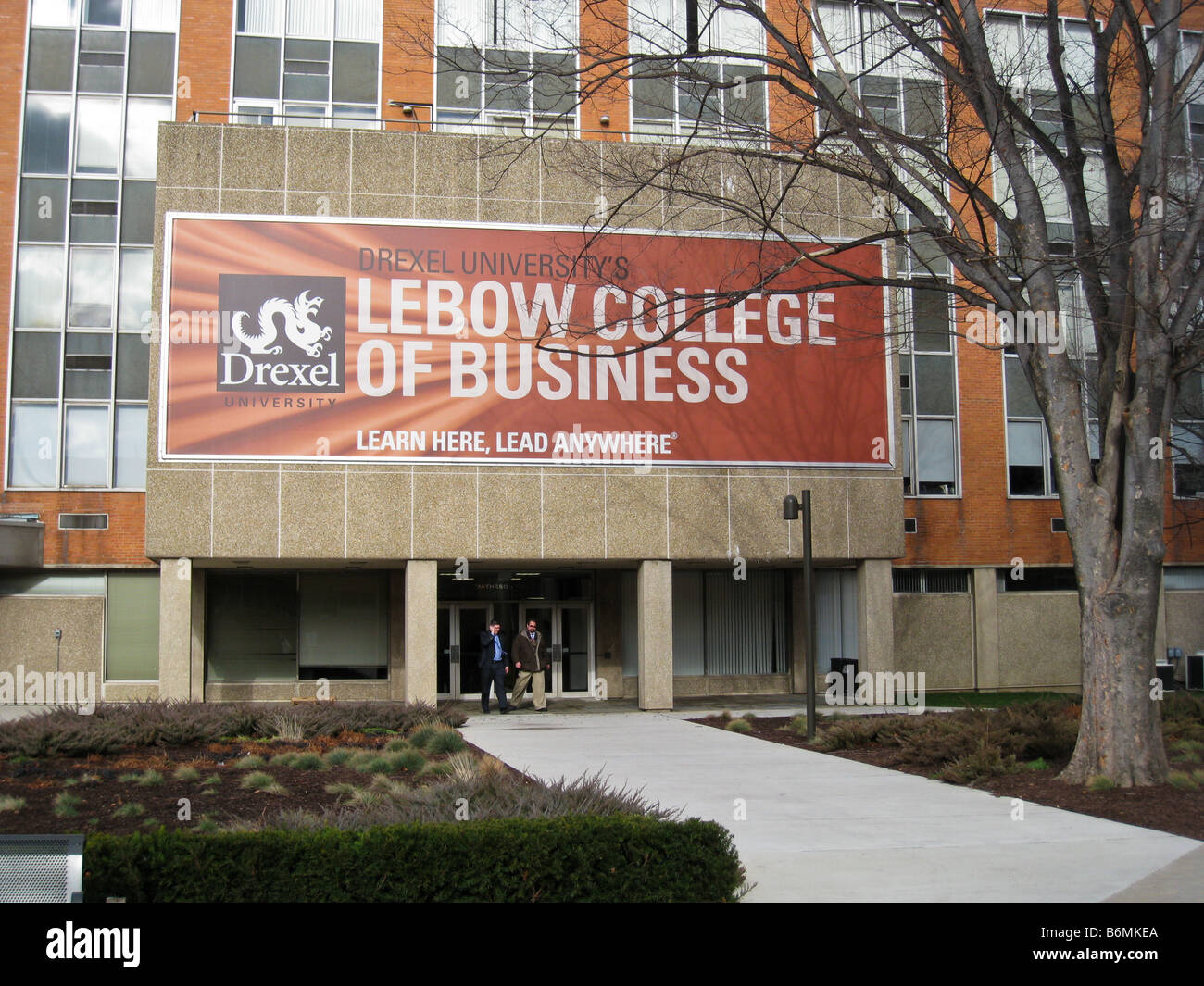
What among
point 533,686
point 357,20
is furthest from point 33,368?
point 533,686

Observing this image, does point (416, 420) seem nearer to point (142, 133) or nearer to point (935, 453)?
point (142, 133)

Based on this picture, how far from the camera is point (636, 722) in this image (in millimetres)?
20562

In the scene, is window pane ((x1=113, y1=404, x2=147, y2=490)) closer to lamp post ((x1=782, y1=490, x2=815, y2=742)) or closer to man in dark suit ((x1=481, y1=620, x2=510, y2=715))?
man in dark suit ((x1=481, y1=620, x2=510, y2=715))

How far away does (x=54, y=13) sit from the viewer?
28.0 metres

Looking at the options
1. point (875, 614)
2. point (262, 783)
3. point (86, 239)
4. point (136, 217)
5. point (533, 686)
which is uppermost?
point (136, 217)

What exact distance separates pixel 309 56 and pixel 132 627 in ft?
46.6

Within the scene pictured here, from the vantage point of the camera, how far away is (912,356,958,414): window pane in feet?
95.6

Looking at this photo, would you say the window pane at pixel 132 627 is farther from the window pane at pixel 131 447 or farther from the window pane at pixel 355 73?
the window pane at pixel 355 73

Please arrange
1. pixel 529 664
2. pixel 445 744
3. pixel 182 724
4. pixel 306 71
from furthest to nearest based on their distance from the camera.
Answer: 1. pixel 306 71
2. pixel 529 664
3. pixel 182 724
4. pixel 445 744

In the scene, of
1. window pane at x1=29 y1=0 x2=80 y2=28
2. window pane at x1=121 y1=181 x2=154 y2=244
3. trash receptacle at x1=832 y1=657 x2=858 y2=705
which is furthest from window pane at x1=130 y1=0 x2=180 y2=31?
trash receptacle at x1=832 y1=657 x2=858 y2=705

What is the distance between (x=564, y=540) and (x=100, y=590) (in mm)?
11726

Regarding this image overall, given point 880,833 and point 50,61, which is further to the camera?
point 50,61

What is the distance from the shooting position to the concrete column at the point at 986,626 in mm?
28672
